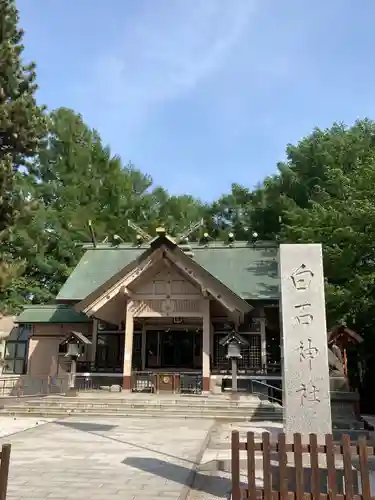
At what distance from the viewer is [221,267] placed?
80.4ft

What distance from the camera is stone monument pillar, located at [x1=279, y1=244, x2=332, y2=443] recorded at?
7082mm

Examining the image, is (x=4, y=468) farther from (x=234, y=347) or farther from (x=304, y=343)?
(x=234, y=347)

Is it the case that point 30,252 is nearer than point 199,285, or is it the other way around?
point 199,285

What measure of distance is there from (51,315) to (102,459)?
17.5 meters

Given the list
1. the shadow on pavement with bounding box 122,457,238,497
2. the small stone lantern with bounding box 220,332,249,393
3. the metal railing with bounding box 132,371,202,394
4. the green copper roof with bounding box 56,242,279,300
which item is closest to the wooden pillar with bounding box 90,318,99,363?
the green copper roof with bounding box 56,242,279,300

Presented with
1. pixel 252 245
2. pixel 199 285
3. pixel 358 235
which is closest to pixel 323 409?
pixel 358 235

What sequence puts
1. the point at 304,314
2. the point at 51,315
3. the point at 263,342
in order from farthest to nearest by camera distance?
the point at 51,315
the point at 263,342
the point at 304,314

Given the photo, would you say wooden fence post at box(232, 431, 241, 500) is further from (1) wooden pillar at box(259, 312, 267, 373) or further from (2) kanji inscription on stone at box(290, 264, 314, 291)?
(1) wooden pillar at box(259, 312, 267, 373)

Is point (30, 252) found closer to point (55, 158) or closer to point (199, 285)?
point (55, 158)

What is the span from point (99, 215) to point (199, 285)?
19.3 m

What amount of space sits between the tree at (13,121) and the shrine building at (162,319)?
5.11 metres

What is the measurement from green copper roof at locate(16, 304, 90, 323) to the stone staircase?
698 cm

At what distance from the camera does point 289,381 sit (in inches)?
285

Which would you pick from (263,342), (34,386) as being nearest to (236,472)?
(263,342)
